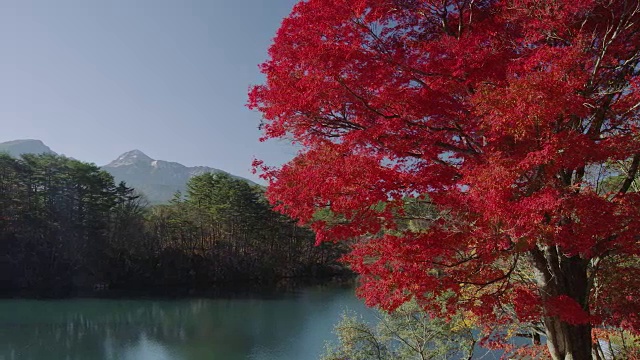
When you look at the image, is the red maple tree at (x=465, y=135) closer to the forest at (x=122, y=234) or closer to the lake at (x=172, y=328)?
the lake at (x=172, y=328)

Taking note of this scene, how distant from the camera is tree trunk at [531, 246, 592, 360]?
203 inches

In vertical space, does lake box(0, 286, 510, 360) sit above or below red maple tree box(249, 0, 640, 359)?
below

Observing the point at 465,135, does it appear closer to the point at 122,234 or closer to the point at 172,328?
the point at 172,328

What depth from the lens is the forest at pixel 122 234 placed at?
110 ft

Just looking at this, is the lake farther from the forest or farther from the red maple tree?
the red maple tree

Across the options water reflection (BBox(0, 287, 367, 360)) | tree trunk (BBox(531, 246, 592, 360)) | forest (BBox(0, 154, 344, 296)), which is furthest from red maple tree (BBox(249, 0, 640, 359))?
forest (BBox(0, 154, 344, 296))

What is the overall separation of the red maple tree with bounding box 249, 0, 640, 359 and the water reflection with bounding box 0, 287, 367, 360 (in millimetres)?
15214

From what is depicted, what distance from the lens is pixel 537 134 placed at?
427 centimetres

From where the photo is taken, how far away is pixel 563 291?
5242 mm

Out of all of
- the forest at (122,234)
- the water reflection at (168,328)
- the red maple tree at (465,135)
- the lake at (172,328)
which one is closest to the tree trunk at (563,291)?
the red maple tree at (465,135)

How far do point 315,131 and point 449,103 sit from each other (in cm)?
162

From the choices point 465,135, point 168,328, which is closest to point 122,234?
A: point 168,328

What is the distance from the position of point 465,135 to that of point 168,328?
23.0 metres

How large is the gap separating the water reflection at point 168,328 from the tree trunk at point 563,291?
15.0 meters
